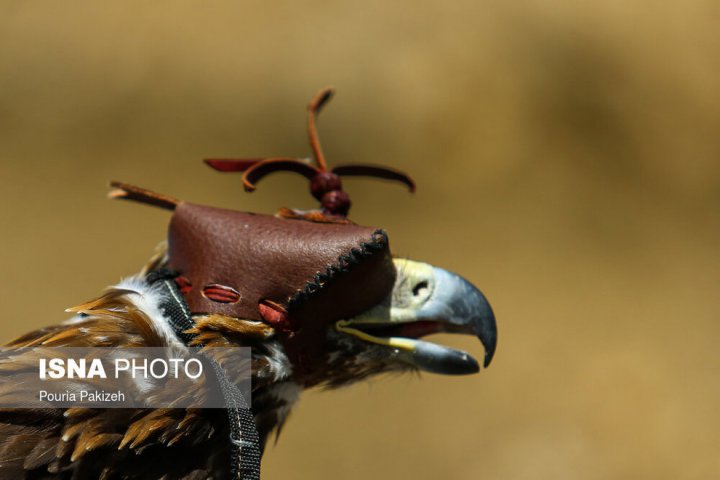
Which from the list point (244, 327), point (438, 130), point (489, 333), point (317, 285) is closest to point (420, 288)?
point (489, 333)

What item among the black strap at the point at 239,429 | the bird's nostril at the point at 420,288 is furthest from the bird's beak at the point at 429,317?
the black strap at the point at 239,429

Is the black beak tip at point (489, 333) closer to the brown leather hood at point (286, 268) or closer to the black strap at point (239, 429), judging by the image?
the brown leather hood at point (286, 268)

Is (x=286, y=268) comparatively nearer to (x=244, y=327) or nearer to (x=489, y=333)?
(x=244, y=327)

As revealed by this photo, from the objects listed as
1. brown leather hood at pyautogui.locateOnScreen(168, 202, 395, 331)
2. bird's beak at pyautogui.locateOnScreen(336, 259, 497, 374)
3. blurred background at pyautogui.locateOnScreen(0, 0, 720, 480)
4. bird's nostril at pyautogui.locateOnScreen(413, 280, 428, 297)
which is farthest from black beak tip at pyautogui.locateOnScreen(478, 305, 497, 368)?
blurred background at pyautogui.locateOnScreen(0, 0, 720, 480)

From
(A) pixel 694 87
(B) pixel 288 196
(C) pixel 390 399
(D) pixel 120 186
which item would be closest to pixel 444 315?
(D) pixel 120 186

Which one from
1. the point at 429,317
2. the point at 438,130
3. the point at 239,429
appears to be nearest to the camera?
the point at 239,429

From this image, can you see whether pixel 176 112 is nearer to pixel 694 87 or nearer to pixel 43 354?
pixel 694 87
